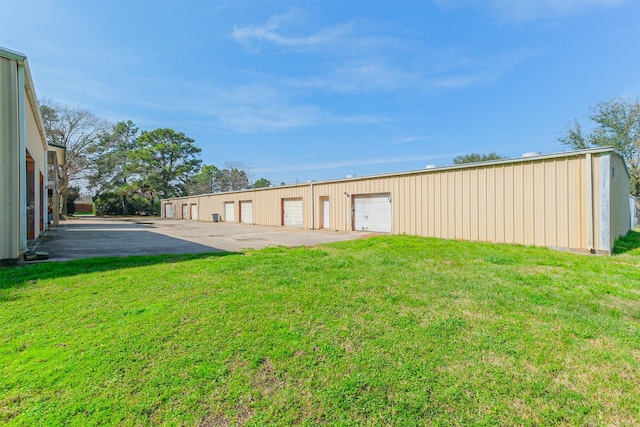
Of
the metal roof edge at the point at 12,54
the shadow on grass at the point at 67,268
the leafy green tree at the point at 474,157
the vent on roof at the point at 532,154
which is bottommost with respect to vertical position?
the shadow on grass at the point at 67,268

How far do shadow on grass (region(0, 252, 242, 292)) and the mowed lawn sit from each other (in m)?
0.11

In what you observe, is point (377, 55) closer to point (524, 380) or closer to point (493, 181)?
point (493, 181)

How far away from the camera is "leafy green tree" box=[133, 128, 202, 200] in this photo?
3825 centimetres

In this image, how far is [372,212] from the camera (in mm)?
14328

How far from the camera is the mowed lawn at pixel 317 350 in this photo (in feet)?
6.40

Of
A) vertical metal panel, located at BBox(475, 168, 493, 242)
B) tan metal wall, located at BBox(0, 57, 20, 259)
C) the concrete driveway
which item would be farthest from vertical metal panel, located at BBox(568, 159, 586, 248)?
tan metal wall, located at BBox(0, 57, 20, 259)

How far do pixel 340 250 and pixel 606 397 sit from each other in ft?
20.9

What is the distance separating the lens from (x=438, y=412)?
1.93 metres

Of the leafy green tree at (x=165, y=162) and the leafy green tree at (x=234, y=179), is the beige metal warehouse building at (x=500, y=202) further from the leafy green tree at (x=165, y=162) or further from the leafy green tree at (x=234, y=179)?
the leafy green tree at (x=234, y=179)

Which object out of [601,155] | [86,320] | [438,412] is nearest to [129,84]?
[86,320]

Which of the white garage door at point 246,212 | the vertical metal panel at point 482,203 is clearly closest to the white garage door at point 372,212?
the vertical metal panel at point 482,203

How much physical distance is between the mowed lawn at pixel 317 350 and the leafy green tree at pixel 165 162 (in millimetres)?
38353

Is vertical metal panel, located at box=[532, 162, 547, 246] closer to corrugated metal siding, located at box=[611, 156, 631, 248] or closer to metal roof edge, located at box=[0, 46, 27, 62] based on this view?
corrugated metal siding, located at box=[611, 156, 631, 248]

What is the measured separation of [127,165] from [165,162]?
4.56 m
